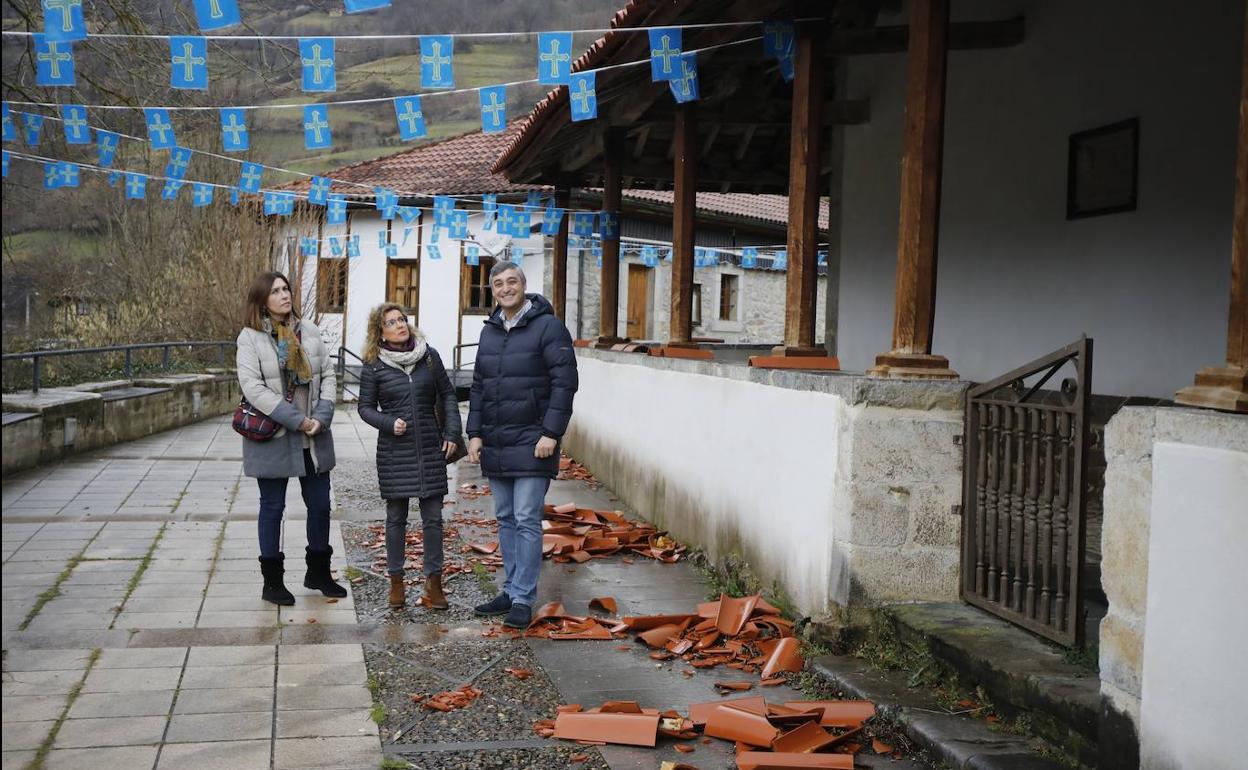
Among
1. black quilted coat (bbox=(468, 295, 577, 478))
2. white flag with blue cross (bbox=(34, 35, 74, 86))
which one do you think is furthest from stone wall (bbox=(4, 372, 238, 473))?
black quilted coat (bbox=(468, 295, 577, 478))

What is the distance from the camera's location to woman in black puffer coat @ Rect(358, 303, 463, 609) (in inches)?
239

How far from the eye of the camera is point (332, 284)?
28.1 metres

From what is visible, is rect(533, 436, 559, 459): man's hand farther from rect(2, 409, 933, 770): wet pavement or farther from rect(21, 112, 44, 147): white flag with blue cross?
rect(21, 112, 44, 147): white flag with blue cross

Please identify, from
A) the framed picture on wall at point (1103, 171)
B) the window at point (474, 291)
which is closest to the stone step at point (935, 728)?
the framed picture on wall at point (1103, 171)

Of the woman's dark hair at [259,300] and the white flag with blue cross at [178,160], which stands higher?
the white flag with blue cross at [178,160]

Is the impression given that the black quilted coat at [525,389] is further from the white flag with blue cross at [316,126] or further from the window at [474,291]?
the window at [474,291]

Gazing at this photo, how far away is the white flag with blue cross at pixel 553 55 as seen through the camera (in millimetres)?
7527

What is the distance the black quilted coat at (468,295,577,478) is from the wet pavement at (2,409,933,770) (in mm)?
854

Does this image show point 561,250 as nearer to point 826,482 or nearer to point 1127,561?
point 826,482

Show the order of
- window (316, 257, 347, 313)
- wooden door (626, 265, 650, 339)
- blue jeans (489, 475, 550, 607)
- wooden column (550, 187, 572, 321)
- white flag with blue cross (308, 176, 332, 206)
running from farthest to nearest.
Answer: wooden door (626, 265, 650, 339), window (316, 257, 347, 313), white flag with blue cross (308, 176, 332, 206), wooden column (550, 187, 572, 321), blue jeans (489, 475, 550, 607)

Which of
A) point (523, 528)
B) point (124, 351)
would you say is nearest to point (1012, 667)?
point (523, 528)

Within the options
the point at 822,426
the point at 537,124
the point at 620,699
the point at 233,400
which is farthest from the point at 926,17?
the point at 233,400

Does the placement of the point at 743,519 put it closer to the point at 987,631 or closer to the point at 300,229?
the point at 987,631

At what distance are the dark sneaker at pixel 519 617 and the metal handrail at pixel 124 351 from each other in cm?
408
